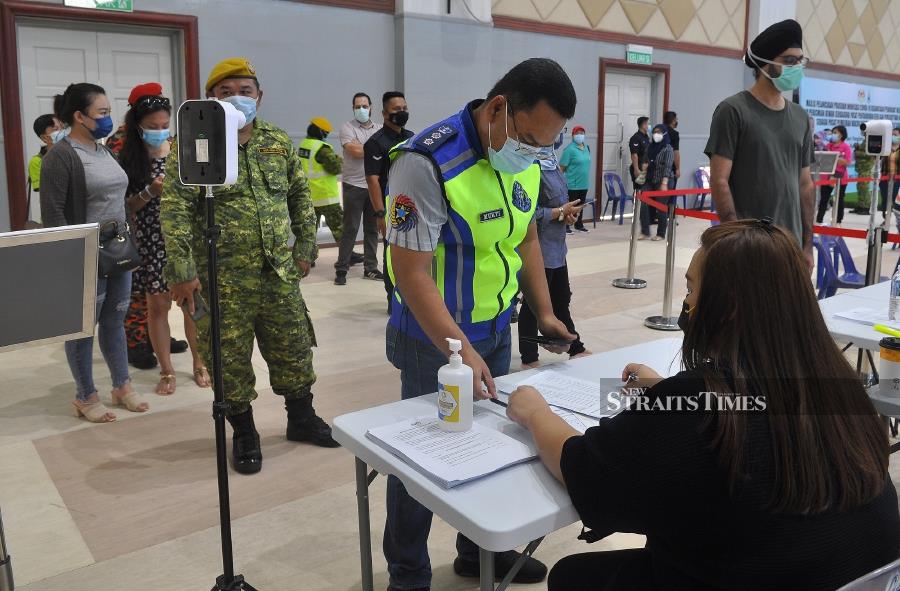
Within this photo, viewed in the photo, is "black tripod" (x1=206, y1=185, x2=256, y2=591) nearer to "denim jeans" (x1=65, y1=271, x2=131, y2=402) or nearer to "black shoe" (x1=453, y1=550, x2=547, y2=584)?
"black shoe" (x1=453, y1=550, x2=547, y2=584)

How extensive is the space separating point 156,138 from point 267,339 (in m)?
1.44

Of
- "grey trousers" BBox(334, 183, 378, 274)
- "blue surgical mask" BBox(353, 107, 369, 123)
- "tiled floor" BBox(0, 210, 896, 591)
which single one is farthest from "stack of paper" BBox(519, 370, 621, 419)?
"blue surgical mask" BBox(353, 107, 369, 123)

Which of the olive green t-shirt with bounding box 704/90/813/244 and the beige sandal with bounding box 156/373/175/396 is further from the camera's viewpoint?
the beige sandal with bounding box 156/373/175/396

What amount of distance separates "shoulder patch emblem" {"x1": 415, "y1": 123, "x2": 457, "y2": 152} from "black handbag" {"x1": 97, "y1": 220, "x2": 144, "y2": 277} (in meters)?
2.10

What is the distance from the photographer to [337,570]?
239 cm

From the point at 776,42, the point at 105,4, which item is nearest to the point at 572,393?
the point at 776,42

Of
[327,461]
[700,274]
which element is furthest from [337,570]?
[700,274]

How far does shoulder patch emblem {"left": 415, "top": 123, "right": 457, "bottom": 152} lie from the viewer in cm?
183

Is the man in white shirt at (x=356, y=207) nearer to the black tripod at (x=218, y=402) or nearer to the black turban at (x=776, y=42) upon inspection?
the black turban at (x=776, y=42)

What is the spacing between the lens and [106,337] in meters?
3.66

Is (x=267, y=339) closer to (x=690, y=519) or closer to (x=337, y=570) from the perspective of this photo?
(x=337, y=570)

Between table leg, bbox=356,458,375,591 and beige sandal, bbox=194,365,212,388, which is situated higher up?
table leg, bbox=356,458,375,591

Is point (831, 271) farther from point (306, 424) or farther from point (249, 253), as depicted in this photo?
point (249, 253)

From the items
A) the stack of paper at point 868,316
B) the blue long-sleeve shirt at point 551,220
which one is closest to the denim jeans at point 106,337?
the blue long-sleeve shirt at point 551,220
